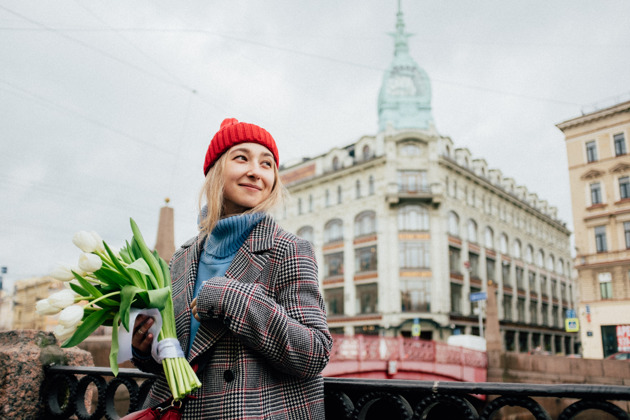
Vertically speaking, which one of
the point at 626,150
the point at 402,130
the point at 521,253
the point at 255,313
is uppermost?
the point at 402,130

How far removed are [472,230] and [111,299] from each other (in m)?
39.5

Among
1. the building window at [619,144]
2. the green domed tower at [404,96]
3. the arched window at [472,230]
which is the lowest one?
the arched window at [472,230]

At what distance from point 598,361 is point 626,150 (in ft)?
46.3

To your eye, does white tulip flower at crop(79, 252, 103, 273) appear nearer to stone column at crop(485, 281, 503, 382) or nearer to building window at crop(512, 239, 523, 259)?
stone column at crop(485, 281, 503, 382)

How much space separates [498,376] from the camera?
21469 millimetres

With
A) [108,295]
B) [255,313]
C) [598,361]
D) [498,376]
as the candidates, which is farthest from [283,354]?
[498,376]

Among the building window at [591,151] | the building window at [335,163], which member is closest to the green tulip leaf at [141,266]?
the building window at [591,151]

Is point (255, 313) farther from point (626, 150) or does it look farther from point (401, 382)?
point (626, 150)

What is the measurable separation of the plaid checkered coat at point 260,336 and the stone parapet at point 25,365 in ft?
4.43

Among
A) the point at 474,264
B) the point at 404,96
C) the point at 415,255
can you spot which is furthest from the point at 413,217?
the point at 404,96

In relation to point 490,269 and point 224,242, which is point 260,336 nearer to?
point 224,242

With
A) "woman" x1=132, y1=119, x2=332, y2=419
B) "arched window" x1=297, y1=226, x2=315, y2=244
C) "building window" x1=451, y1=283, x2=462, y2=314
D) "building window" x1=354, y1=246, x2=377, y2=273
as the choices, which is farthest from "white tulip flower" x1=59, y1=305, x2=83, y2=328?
"arched window" x1=297, y1=226, x2=315, y2=244

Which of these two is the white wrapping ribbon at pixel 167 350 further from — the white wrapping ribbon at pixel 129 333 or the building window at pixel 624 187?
the building window at pixel 624 187

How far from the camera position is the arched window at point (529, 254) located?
47.1 meters
